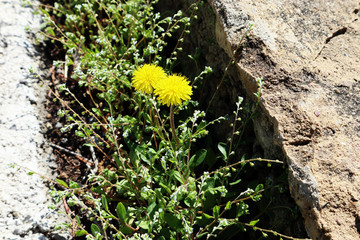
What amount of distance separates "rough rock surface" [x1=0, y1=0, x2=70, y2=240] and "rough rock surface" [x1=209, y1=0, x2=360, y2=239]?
5.67 feet

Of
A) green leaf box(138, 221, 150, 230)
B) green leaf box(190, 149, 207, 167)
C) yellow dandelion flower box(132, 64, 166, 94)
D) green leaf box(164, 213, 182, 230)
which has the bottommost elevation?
green leaf box(138, 221, 150, 230)

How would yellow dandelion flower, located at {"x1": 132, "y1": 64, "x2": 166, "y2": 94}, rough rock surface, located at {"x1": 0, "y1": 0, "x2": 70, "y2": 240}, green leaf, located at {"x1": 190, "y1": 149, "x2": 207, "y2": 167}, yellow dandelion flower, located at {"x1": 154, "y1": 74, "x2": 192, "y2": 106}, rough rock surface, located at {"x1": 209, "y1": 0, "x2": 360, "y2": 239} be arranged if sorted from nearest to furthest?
rough rock surface, located at {"x1": 209, "y1": 0, "x2": 360, "y2": 239} < yellow dandelion flower, located at {"x1": 154, "y1": 74, "x2": 192, "y2": 106} < yellow dandelion flower, located at {"x1": 132, "y1": 64, "x2": 166, "y2": 94} < rough rock surface, located at {"x1": 0, "y1": 0, "x2": 70, "y2": 240} < green leaf, located at {"x1": 190, "y1": 149, "x2": 207, "y2": 167}

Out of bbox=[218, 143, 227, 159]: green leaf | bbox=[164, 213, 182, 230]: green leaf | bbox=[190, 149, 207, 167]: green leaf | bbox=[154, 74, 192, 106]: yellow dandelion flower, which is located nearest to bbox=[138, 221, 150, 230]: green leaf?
bbox=[164, 213, 182, 230]: green leaf

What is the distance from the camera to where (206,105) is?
3.34 metres

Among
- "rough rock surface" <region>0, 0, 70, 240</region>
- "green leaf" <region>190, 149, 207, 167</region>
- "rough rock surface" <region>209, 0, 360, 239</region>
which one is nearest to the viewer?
"rough rock surface" <region>209, 0, 360, 239</region>

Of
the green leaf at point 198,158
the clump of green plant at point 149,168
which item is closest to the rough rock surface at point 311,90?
the clump of green plant at point 149,168

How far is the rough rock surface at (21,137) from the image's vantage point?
9.06ft

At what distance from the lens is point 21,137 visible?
314 cm

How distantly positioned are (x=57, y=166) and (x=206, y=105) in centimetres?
138

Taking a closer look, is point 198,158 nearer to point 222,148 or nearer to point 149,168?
point 222,148

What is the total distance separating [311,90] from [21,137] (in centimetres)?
232

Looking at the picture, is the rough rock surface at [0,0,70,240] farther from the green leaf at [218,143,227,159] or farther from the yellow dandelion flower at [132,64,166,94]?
the green leaf at [218,143,227,159]

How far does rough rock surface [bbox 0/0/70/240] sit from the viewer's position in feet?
9.06

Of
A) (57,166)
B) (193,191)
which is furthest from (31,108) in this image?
(193,191)
